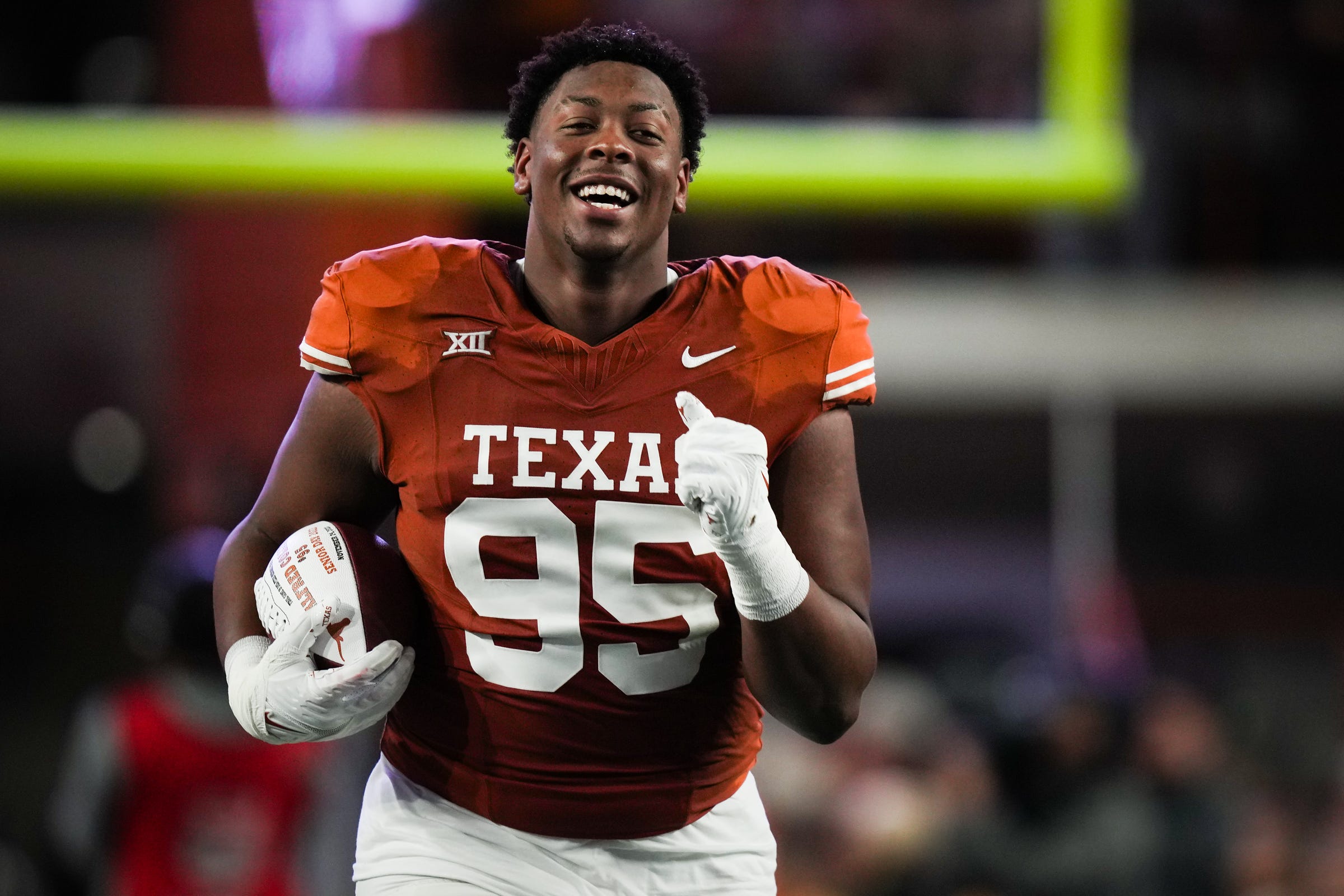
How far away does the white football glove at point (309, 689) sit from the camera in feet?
5.39

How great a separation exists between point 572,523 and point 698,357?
9.5 inches

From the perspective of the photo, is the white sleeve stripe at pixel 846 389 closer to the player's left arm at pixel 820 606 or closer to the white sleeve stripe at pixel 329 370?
the player's left arm at pixel 820 606

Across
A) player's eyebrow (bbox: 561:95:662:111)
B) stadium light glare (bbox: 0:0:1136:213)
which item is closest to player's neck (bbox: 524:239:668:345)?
player's eyebrow (bbox: 561:95:662:111)

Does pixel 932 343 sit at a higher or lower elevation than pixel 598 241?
lower

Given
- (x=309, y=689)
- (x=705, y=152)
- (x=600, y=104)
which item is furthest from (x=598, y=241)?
(x=705, y=152)

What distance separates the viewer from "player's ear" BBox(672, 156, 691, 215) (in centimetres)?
184

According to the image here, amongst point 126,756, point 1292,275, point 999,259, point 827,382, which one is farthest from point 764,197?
point 1292,275

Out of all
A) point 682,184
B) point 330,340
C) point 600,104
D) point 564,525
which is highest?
point 600,104

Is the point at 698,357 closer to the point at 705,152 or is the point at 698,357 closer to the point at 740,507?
the point at 740,507

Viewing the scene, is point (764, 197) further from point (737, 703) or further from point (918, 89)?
point (737, 703)

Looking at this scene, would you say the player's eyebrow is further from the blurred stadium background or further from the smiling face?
the blurred stadium background

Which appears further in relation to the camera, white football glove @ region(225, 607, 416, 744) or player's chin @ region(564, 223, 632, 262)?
player's chin @ region(564, 223, 632, 262)

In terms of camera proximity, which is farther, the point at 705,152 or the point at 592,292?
the point at 705,152

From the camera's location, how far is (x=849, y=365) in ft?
5.91
